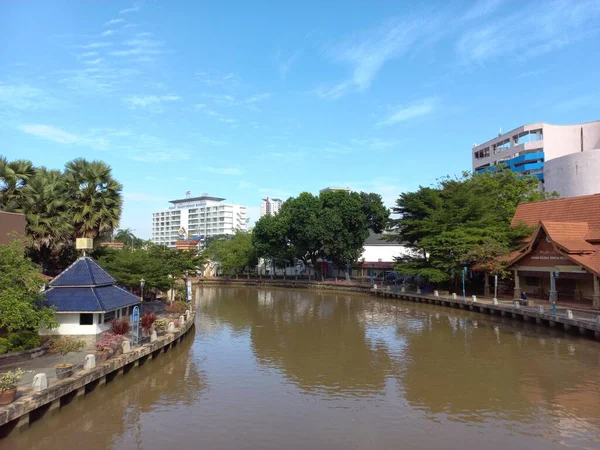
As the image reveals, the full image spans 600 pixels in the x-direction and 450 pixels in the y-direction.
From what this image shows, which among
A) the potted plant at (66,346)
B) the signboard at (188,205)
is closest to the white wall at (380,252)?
the potted plant at (66,346)

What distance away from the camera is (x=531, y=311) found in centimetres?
3234

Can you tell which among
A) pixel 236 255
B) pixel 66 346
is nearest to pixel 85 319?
pixel 66 346

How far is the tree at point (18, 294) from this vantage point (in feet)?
54.7

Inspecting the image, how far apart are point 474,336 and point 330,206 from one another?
121 feet

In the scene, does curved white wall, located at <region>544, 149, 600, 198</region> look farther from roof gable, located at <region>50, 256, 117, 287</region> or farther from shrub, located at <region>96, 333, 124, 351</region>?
shrub, located at <region>96, 333, 124, 351</region>

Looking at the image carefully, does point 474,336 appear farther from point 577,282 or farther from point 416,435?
point 416,435

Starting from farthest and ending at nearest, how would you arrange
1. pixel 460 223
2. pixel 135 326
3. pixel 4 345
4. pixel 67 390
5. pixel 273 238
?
pixel 273 238
pixel 460 223
pixel 135 326
pixel 4 345
pixel 67 390

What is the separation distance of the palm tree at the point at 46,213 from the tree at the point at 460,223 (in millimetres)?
32910

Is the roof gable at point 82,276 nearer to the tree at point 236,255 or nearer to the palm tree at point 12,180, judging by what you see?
the palm tree at point 12,180

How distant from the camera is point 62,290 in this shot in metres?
22.9

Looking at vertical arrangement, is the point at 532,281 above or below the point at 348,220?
below

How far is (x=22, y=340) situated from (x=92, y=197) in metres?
15.9

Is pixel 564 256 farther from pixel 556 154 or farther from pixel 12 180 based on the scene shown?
pixel 556 154

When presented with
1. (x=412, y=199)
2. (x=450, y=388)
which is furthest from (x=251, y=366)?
(x=412, y=199)
